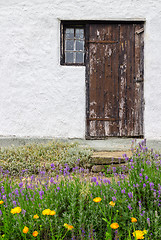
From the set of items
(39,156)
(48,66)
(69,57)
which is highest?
(69,57)

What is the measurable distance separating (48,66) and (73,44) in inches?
30.8

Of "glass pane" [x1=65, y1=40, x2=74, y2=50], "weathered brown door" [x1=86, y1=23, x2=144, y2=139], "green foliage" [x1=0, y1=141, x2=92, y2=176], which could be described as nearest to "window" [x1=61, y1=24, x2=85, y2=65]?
"glass pane" [x1=65, y1=40, x2=74, y2=50]

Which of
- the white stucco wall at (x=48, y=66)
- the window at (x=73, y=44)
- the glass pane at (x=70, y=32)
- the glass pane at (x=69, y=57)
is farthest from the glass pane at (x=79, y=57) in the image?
the glass pane at (x=70, y=32)

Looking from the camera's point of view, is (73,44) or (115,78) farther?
(73,44)

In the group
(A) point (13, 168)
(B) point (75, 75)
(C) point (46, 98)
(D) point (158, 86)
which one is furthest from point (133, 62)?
(A) point (13, 168)

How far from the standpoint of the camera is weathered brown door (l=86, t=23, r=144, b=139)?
598 centimetres

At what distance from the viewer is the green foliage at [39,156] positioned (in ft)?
14.5

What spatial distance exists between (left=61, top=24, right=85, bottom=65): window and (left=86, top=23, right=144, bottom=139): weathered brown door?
20cm

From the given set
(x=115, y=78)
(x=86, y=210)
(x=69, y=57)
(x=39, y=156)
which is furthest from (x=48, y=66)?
(x=86, y=210)

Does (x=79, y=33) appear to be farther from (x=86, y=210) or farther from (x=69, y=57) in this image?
(x=86, y=210)

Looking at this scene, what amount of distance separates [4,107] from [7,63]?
946mm

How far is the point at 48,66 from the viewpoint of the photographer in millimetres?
5918

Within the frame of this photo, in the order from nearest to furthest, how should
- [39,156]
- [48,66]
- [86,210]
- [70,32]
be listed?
[86,210]
[39,156]
[48,66]
[70,32]

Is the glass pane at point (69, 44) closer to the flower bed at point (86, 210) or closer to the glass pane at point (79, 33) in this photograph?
the glass pane at point (79, 33)
